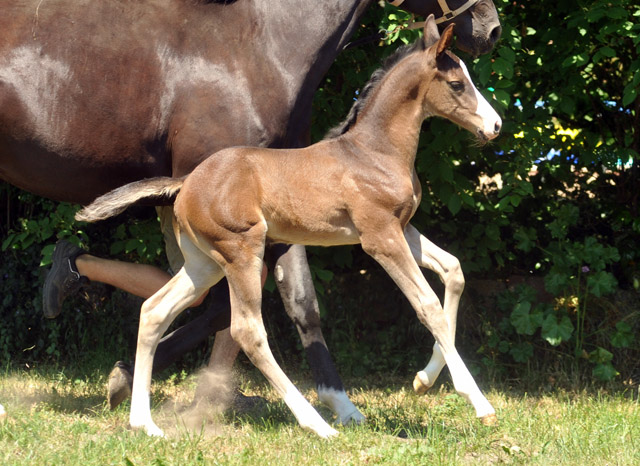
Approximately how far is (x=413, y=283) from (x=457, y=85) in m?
0.92

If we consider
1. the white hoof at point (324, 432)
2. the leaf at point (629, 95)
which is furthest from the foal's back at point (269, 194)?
the leaf at point (629, 95)

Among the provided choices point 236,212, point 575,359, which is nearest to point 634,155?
point 575,359

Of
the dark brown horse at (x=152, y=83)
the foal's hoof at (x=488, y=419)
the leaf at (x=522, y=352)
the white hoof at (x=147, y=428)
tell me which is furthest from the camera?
the leaf at (x=522, y=352)

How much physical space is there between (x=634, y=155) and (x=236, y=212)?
299cm

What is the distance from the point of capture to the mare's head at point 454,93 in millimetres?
3855

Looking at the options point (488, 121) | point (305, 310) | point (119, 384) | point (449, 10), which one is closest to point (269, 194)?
point (305, 310)

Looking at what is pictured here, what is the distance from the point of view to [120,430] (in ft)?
13.1

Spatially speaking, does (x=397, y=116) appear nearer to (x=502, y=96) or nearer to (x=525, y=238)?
(x=502, y=96)

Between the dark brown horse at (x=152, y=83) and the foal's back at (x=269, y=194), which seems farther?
the dark brown horse at (x=152, y=83)

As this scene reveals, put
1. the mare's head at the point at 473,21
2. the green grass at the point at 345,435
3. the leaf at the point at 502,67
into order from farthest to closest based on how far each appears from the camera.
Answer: the leaf at the point at 502,67 → the mare's head at the point at 473,21 → the green grass at the point at 345,435

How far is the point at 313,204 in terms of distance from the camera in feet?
12.6

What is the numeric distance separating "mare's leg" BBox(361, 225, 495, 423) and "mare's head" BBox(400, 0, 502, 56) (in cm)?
125

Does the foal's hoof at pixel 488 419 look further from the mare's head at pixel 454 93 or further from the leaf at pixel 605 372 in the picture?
the leaf at pixel 605 372

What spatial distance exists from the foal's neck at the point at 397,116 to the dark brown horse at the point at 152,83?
48 centimetres
